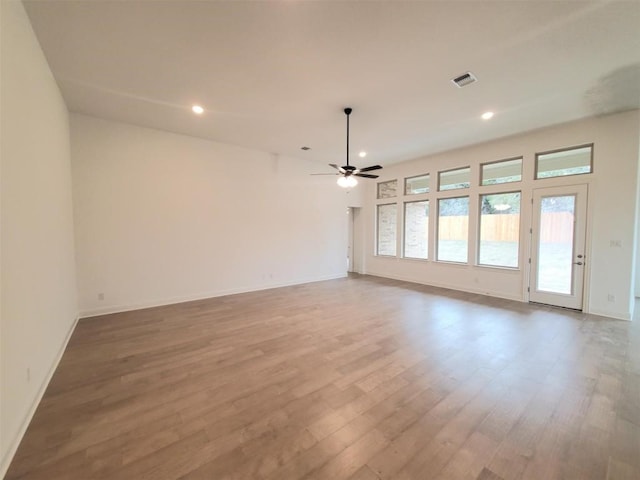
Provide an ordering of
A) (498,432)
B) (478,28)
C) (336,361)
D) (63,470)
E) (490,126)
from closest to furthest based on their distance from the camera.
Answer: (63,470)
(498,432)
(478,28)
(336,361)
(490,126)

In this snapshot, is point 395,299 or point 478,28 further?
point 395,299

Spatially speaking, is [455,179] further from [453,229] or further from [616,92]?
[616,92]

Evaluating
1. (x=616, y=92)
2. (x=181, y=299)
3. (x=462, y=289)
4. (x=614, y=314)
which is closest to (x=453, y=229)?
(x=462, y=289)

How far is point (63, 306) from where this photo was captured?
333 cm

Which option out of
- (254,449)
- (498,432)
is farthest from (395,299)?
(254,449)

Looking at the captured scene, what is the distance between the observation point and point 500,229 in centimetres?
575

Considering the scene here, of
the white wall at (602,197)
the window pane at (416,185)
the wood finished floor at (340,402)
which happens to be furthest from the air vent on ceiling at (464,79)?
the window pane at (416,185)

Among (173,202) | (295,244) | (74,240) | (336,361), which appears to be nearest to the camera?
(336,361)

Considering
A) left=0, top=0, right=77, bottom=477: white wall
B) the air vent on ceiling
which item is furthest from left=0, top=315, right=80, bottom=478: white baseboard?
the air vent on ceiling

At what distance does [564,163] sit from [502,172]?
100 centimetres

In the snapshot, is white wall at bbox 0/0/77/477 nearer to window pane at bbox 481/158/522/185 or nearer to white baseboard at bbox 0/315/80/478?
white baseboard at bbox 0/315/80/478

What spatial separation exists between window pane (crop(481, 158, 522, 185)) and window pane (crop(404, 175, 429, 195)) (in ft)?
4.66

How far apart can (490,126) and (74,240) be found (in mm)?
7539

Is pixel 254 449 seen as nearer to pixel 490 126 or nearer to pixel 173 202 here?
pixel 173 202
